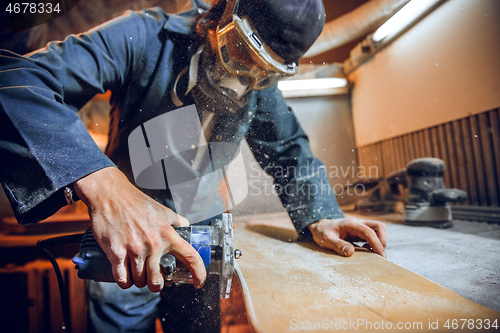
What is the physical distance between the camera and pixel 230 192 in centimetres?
77

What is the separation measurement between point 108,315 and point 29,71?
0.73 meters

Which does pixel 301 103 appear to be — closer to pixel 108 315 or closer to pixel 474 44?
pixel 474 44

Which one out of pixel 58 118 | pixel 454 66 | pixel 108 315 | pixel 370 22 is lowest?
pixel 108 315

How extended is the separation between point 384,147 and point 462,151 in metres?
0.40

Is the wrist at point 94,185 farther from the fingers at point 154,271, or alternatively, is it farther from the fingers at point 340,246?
the fingers at point 340,246

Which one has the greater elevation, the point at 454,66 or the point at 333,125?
the point at 454,66

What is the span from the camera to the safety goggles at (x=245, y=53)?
446 millimetres

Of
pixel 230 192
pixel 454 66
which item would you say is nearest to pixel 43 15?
pixel 230 192

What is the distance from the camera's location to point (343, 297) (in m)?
0.35

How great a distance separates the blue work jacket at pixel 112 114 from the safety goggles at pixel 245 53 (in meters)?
0.12

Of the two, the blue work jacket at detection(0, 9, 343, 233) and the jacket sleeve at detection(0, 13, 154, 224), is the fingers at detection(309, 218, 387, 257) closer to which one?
the blue work jacket at detection(0, 9, 343, 233)

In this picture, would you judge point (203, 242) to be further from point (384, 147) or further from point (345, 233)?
point (384, 147)

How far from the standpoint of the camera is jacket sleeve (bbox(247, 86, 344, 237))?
675mm

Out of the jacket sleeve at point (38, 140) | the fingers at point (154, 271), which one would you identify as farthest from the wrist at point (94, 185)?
the fingers at point (154, 271)
